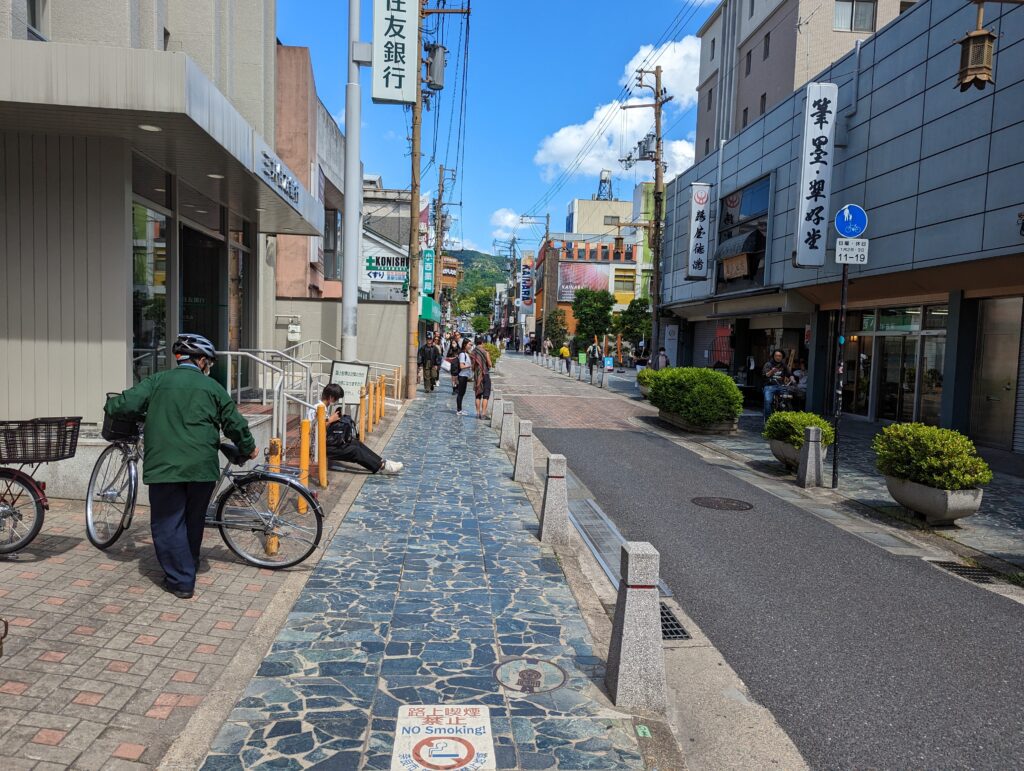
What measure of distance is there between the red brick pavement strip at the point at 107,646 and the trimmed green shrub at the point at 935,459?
7765 mm

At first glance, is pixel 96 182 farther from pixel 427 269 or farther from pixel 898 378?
pixel 427 269

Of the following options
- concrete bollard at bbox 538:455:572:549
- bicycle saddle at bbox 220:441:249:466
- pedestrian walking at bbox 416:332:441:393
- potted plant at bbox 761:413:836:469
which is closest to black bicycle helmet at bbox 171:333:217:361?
bicycle saddle at bbox 220:441:249:466

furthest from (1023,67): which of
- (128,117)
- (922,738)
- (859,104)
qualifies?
(128,117)

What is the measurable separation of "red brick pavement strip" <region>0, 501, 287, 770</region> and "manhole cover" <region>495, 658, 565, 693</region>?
1.73 meters

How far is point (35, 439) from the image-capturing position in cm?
559

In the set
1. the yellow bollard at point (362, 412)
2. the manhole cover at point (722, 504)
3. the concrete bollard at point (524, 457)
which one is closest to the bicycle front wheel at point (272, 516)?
the concrete bollard at point (524, 457)

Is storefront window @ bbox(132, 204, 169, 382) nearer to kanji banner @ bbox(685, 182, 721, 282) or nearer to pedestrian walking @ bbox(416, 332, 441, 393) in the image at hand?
pedestrian walking @ bbox(416, 332, 441, 393)

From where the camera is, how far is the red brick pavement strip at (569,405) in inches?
738

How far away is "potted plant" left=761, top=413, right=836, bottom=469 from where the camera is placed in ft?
39.0

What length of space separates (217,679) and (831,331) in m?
21.1

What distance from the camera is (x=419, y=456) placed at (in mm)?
12172

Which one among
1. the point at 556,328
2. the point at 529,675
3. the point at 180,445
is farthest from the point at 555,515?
the point at 556,328

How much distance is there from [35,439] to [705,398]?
1404 centimetres

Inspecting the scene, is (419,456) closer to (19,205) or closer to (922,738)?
(19,205)
